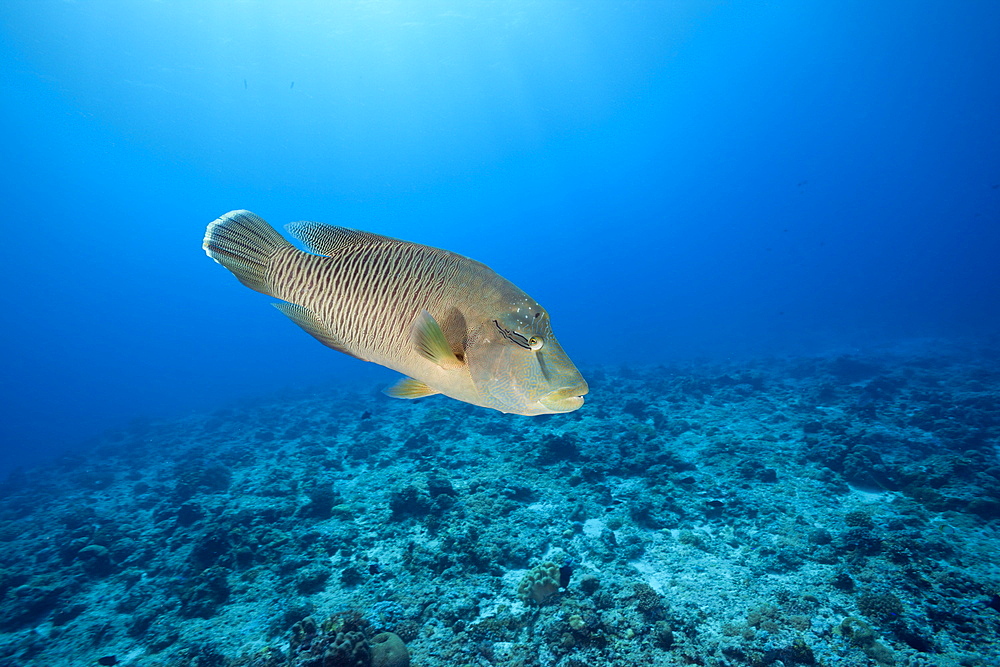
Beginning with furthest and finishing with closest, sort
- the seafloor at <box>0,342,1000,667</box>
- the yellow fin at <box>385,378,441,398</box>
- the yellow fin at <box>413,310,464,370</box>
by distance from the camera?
the seafloor at <box>0,342,1000,667</box> < the yellow fin at <box>385,378,441,398</box> < the yellow fin at <box>413,310,464,370</box>

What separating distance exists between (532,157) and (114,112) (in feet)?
341

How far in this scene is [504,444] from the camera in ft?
38.1

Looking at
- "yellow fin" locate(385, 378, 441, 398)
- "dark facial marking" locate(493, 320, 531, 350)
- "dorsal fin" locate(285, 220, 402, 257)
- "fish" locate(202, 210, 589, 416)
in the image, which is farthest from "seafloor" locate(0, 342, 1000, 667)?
"dark facial marking" locate(493, 320, 531, 350)

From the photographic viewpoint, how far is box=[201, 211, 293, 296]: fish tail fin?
5.24ft

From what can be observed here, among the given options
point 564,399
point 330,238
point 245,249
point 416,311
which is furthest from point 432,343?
point 245,249

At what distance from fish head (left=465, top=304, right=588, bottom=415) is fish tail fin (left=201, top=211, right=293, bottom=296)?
978mm

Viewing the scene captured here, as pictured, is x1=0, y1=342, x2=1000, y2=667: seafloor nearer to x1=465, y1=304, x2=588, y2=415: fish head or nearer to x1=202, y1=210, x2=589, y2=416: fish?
x1=202, y1=210, x2=589, y2=416: fish

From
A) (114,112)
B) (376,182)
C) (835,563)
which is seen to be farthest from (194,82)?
(835,563)

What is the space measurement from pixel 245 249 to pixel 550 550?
691 cm

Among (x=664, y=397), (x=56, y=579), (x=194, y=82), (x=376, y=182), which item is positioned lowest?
(x=56, y=579)

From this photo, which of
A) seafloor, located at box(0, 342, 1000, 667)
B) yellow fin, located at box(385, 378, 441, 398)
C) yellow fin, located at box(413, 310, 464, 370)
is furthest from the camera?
seafloor, located at box(0, 342, 1000, 667)

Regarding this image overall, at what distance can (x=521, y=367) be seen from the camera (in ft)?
3.97

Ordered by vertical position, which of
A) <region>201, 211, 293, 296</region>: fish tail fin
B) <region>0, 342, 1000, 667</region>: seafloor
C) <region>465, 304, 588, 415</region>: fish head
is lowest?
<region>0, 342, 1000, 667</region>: seafloor

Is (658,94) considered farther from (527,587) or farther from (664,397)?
(527,587)
